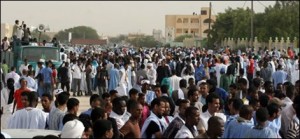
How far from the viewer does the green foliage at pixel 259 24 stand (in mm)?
67938

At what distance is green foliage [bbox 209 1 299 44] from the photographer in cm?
6794

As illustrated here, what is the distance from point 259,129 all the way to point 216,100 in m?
1.82

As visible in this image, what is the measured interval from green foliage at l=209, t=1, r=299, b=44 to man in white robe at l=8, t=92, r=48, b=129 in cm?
5905

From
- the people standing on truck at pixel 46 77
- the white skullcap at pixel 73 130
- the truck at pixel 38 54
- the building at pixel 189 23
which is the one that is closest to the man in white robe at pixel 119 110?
the white skullcap at pixel 73 130

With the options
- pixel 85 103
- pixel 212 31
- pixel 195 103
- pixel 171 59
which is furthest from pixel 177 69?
pixel 212 31

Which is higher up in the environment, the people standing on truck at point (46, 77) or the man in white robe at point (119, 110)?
the man in white robe at point (119, 110)

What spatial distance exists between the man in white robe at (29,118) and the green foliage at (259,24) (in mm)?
59055

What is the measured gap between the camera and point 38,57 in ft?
86.3

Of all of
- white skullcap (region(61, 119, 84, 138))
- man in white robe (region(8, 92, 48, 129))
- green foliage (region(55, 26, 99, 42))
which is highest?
white skullcap (region(61, 119, 84, 138))

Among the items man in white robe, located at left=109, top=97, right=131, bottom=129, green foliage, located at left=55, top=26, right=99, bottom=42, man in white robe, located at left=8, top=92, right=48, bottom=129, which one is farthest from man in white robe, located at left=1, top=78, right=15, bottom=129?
green foliage, located at left=55, top=26, right=99, bottom=42

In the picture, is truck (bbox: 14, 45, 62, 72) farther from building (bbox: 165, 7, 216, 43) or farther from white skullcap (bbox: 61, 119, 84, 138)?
building (bbox: 165, 7, 216, 43)

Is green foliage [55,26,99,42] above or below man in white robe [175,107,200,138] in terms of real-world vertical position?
below

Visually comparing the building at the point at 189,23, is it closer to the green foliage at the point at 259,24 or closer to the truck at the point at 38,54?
the green foliage at the point at 259,24

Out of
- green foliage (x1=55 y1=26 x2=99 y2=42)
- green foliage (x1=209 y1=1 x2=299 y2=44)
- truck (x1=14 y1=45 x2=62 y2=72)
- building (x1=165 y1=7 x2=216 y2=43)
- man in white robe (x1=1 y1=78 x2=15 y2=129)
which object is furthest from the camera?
building (x1=165 y1=7 x2=216 y2=43)
